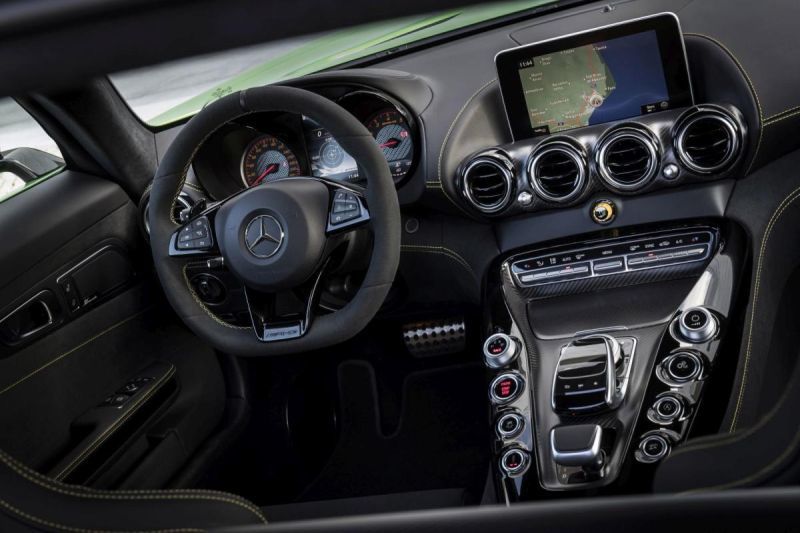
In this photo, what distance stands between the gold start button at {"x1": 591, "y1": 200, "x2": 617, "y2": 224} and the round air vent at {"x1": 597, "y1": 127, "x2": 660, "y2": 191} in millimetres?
59

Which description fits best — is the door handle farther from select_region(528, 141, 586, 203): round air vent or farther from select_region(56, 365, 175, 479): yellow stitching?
select_region(528, 141, 586, 203): round air vent

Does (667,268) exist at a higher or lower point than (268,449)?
higher

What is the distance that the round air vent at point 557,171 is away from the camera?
2217 millimetres

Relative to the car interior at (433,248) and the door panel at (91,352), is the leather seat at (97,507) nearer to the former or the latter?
the car interior at (433,248)

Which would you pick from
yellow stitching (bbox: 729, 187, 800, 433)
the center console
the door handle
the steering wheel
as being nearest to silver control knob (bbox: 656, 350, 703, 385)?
the center console

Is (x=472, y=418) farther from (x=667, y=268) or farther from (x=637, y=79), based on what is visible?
(x=637, y=79)

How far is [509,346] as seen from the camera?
2197 millimetres

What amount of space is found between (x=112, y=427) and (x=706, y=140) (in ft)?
4.88

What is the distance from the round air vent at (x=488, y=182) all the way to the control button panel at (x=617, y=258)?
0.53 ft

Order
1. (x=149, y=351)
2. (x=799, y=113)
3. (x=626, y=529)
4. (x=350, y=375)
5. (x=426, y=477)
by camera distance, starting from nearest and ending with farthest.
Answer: (x=626, y=529)
(x=799, y=113)
(x=149, y=351)
(x=426, y=477)
(x=350, y=375)

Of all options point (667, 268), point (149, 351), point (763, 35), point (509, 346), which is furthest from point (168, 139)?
point (763, 35)

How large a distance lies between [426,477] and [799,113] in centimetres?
138

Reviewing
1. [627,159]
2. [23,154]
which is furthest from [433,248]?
[23,154]

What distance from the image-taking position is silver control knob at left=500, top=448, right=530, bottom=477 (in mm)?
2049
